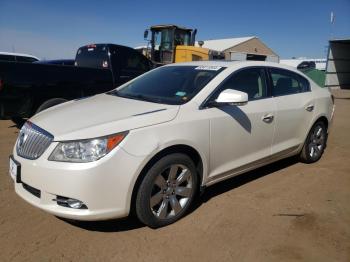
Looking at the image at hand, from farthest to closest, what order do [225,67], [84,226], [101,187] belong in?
1. [225,67]
2. [84,226]
3. [101,187]

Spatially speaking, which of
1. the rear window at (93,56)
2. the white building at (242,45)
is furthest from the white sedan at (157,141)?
the white building at (242,45)

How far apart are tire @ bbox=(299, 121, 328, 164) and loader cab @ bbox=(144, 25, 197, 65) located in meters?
8.95

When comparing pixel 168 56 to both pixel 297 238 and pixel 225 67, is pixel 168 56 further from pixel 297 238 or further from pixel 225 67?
pixel 297 238

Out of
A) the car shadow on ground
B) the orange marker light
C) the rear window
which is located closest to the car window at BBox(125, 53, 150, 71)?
the rear window

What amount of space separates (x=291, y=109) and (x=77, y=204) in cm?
309

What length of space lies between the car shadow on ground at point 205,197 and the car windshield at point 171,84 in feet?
4.05

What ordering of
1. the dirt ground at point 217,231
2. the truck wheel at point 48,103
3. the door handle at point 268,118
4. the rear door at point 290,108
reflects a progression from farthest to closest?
the truck wheel at point 48,103 < the rear door at point 290,108 < the door handle at point 268,118 < the dirt ground at point 217,231

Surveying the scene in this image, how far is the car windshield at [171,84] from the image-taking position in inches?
150

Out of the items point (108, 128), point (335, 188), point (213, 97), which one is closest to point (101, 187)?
point (108, 128)

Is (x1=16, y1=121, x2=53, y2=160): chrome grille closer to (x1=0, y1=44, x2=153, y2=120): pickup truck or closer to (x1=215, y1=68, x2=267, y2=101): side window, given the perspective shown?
(x1=215, y1=68, x2=267, y2=101): side window

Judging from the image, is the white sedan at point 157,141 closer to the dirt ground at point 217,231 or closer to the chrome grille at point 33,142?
the chrome grille at point 33,142

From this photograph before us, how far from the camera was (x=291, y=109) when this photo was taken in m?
4.73

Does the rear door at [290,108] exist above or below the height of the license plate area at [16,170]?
above

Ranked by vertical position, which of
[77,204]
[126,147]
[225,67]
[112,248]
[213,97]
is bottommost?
[112,248]
